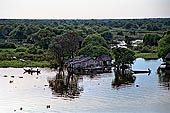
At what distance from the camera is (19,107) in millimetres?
7246

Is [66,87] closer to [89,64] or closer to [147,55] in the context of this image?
[89,64]

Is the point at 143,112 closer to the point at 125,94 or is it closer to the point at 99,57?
the point at 125,94

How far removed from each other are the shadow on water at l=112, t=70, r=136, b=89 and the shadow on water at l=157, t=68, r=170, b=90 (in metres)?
0.72

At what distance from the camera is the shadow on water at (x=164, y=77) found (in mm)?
9359

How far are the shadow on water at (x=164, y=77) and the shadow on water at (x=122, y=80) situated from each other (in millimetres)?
717

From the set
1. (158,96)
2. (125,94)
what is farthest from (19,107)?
(158,96)

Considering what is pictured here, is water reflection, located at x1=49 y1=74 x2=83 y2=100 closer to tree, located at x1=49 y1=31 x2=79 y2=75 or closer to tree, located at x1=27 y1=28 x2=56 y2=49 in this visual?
tree, located at x1=49 y1=31 x2=79 y2=75

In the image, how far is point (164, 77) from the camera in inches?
410

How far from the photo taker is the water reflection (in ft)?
27.4

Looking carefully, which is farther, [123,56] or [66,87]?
[123,56]

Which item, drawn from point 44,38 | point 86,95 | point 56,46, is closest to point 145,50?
point 44,38

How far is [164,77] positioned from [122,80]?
4.00 feet

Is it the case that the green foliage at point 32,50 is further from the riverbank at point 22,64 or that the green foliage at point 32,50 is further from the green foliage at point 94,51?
the green foliage at point 94,51

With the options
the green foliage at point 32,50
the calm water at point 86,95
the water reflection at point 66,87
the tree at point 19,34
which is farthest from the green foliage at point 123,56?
the tree at point 19,34
